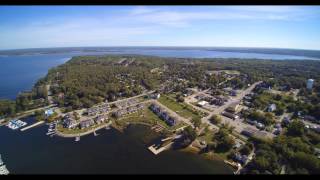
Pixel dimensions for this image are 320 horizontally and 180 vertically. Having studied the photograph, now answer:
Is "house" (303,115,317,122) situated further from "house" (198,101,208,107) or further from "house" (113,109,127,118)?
"house" (113,109,127,118)

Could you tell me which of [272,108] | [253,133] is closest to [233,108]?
[272,108]

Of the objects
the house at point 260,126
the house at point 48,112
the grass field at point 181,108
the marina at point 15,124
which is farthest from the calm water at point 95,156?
the house at point 260,126

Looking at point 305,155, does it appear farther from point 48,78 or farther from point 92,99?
point 48,78

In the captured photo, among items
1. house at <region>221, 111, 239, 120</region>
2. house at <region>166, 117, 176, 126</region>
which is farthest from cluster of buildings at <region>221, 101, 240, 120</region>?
house at <region>166, 117, 176, 126</region>

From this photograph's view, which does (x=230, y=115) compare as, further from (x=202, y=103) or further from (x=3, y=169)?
(x=3, y=169)

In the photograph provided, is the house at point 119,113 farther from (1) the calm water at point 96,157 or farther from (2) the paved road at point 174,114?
(2) the paved road at point 174,114
